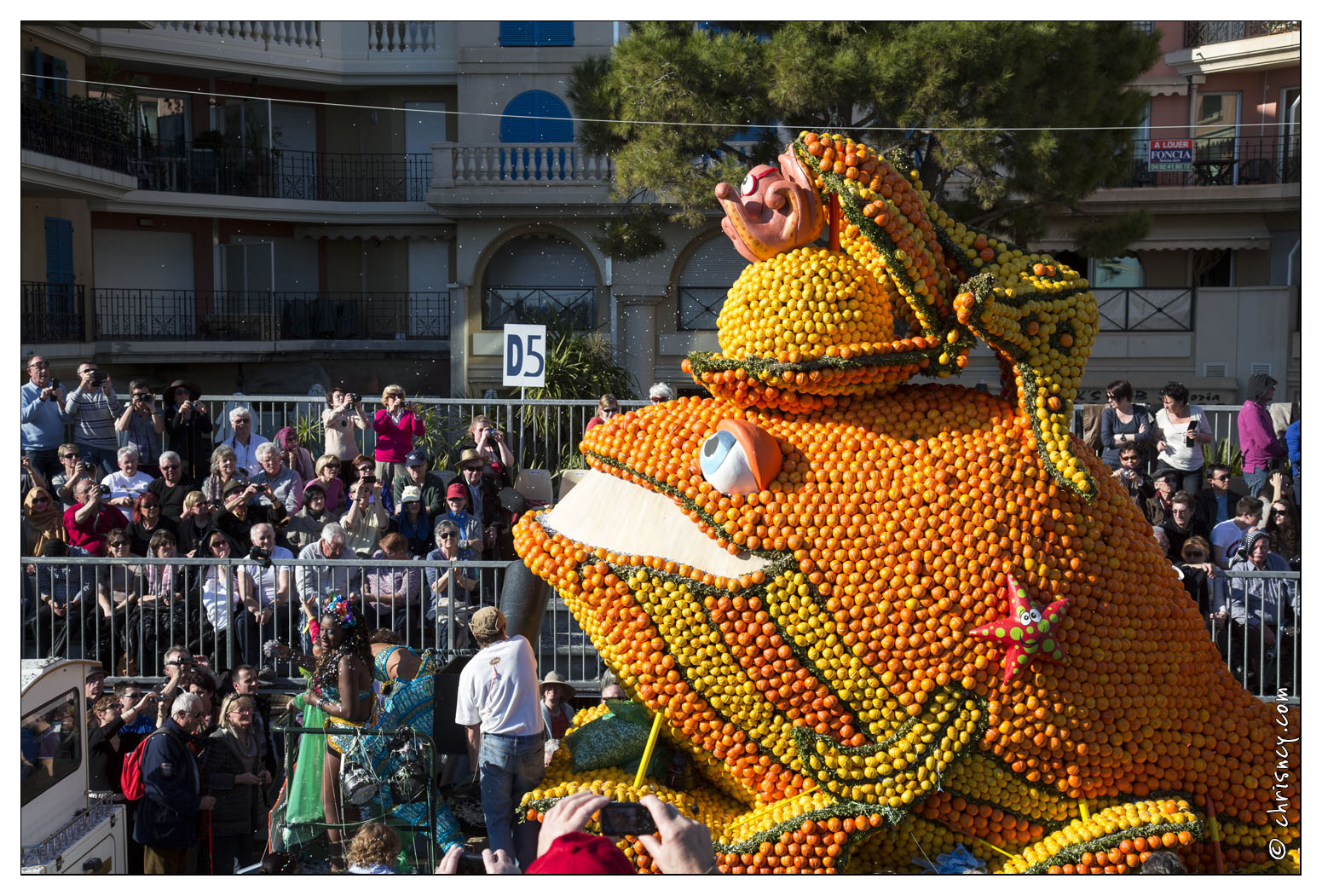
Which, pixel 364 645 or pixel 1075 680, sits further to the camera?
pixel 364 645

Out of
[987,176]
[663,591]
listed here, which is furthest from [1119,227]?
[663,591]

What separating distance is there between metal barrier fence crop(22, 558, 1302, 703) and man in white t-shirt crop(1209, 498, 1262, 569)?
146 inches

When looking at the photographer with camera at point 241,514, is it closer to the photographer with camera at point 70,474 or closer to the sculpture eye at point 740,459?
the photographer with camera at point 70,474

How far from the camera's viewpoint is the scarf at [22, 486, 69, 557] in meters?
8.68

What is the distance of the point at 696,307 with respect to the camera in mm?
19766

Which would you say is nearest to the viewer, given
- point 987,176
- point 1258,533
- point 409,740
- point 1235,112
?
point 409,740

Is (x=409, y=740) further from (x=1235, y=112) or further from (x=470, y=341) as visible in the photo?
(x=1235, y=112)

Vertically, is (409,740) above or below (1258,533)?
below

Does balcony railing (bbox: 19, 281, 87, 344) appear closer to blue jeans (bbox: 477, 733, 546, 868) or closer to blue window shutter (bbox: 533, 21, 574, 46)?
blue window shutter (bbox: 533, 21, 574, 46)

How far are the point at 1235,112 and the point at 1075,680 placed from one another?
736 inches

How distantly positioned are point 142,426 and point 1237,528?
7962 mm

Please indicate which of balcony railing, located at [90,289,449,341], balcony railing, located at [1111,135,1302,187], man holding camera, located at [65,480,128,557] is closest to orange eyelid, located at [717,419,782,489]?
man holding camera, located at [65,480,128,557]

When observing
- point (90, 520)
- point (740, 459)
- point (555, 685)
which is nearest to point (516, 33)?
point (90, 520)

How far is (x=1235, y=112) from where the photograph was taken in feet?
69.5
